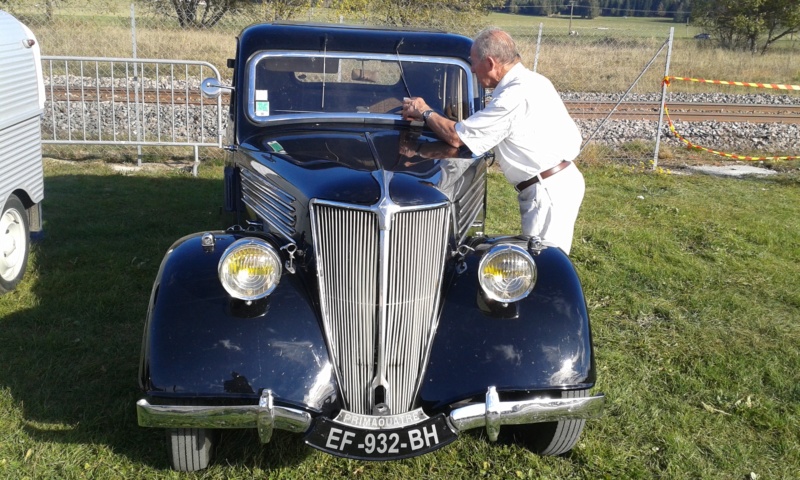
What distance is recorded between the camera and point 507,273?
3.26 meters

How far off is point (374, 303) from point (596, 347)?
2.31m

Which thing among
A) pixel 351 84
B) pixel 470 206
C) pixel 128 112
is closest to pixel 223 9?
pixel 128 112

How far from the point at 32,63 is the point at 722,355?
559cm

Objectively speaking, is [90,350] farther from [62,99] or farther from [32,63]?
[62,99]

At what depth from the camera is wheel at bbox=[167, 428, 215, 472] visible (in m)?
3.21

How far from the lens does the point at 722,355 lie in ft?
15.7

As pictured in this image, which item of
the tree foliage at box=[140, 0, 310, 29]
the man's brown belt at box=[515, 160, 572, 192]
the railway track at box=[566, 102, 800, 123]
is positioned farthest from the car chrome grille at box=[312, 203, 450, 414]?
the railway track at box=[566, 102, 800, 123]

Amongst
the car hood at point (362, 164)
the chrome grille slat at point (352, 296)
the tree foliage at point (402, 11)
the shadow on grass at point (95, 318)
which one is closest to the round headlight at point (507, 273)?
the car hood at point (362, 164)

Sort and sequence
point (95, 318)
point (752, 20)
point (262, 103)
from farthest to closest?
point (752, 20), point (95, 318), point (262, 103)

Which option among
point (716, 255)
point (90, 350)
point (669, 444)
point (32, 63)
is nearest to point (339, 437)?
point (669, 444)

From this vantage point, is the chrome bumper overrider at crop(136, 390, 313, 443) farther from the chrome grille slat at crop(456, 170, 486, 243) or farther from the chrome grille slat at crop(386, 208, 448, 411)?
the chrome grille slat at crop(456, 170, 486, 243)

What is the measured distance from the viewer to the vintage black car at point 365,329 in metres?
2.94

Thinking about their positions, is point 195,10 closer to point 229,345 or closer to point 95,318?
point 95,318

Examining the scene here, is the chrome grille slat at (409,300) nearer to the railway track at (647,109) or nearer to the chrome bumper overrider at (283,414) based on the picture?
the chrome bumper overrider at (283,414)
